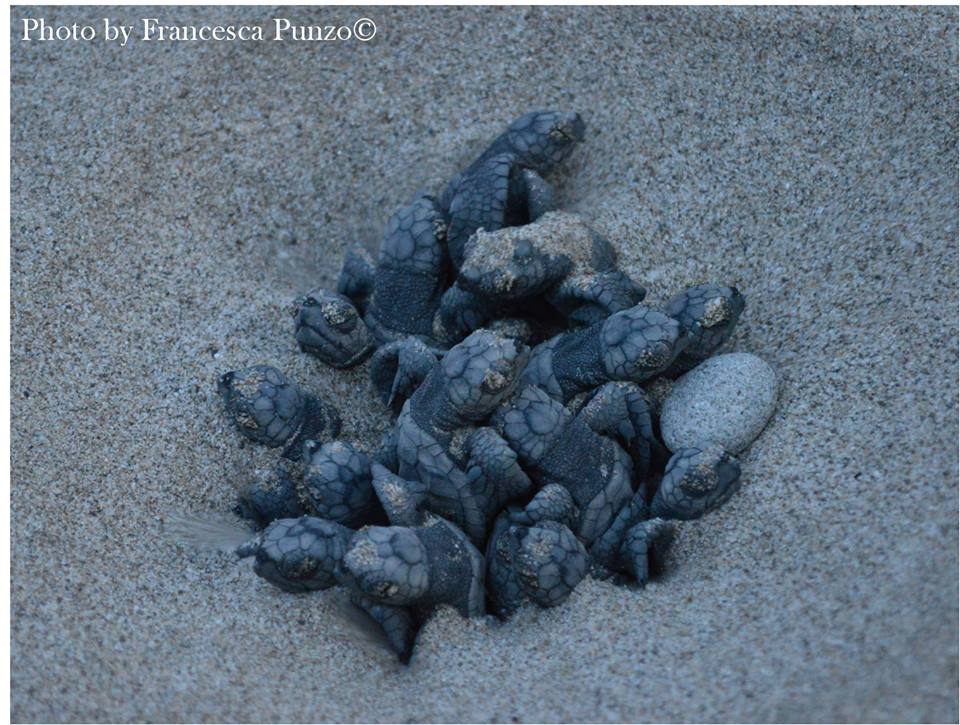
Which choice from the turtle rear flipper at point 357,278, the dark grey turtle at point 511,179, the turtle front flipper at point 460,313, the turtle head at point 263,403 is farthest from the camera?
the turtle rear flipper at point 357,278

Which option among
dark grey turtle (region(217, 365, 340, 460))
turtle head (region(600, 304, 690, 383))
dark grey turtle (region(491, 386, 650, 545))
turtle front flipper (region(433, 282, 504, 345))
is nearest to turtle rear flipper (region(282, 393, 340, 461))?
dark grey turtle (region(217, 365, 340, 460))

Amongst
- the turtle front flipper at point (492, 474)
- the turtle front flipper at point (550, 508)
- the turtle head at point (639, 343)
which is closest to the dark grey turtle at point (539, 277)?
the turtle head at point (639, 343)

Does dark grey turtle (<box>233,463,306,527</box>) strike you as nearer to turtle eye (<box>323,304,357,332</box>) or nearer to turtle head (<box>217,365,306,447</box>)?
turtle head (<box>217,365,306,447</box>)

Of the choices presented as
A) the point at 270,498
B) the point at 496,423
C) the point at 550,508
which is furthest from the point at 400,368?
the point at 550,508

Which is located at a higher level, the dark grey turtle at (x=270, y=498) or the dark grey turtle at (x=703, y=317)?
the dark grey turtle at (x=703, y=317)

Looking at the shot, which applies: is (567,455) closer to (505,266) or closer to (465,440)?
(465,440)

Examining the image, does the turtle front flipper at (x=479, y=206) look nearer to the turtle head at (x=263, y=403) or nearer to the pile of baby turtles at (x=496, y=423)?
the pile of baby turtles at (x=496, y=423)
